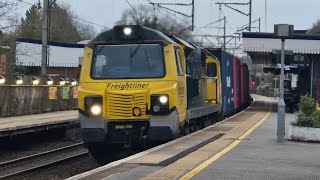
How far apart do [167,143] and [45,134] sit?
9.91 meters

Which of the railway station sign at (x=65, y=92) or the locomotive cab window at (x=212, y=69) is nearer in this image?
the locomotive cab window at (x=212, y=69)

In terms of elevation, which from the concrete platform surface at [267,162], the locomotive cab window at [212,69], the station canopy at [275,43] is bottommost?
the concrete platform surface at [267,162]

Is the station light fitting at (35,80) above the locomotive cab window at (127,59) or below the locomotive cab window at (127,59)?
below

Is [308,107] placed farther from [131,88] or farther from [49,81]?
[49,81]

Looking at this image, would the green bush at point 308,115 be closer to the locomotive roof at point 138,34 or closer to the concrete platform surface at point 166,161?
the concrete platform surface at point 166,161

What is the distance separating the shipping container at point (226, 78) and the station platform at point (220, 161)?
8.84 metres

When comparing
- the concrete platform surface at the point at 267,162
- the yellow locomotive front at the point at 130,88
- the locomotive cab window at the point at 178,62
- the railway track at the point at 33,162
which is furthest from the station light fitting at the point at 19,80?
the concrete platform surface at the point at 267,162

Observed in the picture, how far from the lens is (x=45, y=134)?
22.5 m

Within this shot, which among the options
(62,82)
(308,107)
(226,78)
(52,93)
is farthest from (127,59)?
(62,82)

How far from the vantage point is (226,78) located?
25672 mm

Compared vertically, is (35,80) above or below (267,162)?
above

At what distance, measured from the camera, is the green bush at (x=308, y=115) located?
15719 mm

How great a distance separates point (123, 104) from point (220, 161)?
2985mm

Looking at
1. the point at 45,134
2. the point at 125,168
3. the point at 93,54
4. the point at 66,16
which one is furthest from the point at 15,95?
the point at 66,16
